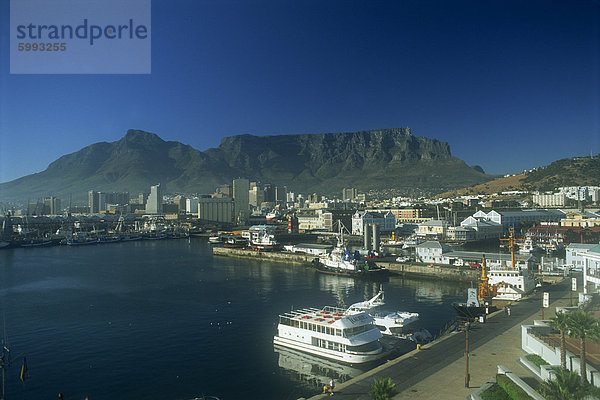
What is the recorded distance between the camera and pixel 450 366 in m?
11.6

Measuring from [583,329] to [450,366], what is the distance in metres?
4.27

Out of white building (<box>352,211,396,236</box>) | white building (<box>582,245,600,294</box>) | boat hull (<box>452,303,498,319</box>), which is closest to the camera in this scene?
white building (<box>582,245,600,294</box>)

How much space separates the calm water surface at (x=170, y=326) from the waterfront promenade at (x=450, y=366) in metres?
2.36

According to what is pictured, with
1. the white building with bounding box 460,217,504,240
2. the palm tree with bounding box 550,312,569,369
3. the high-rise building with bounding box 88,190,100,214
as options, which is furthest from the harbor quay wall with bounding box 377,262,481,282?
the high-rise building with bounding box 88,190,100,214

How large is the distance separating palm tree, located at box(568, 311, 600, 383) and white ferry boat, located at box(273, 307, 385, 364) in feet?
24.2

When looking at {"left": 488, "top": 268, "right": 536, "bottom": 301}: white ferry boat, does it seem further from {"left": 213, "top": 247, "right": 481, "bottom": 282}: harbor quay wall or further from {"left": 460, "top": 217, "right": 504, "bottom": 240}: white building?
{"left": 460, "top": 217, "right": 504, "bottom": 240}: white building

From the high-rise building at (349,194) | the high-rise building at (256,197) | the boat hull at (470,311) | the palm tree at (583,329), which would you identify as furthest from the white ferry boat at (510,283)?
the high-rise building at (256,197)

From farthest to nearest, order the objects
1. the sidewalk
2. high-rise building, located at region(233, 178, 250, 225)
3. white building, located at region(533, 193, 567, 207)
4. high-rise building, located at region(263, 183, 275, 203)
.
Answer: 1. high-rise building, located at region(263, 183, 275, 203)
2. high-rise building, located at region(233, 178, 250, 225)
3. white building, located at region(533, 193, 567, 207)
4. the sidewalk

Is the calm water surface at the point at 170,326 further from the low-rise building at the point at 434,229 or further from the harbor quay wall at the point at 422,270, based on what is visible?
the low-rise building at the point at 434,229

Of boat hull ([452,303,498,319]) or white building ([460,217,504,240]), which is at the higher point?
white building ([460,217,504,240])

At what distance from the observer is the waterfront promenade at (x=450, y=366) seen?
1014cm

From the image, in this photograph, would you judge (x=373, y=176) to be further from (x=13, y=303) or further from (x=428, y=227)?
(x=13, y=303)

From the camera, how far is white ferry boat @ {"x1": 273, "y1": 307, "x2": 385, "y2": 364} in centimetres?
1459

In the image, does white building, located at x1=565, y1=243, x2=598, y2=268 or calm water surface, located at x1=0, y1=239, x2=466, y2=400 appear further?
white building, located at x1=565, y1=243, x2=598, y2=268
